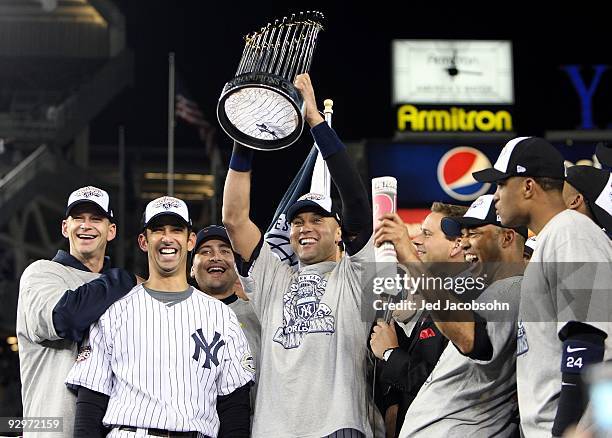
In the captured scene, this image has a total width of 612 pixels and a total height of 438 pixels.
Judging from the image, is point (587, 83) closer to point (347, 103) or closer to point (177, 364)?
point (347, 103)

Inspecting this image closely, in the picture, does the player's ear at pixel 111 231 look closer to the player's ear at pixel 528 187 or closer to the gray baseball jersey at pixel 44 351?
the gray baseball jersey at pixel 44 351

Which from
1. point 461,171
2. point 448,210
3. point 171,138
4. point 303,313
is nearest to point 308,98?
point 303,313

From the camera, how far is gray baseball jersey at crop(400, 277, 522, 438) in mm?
3227

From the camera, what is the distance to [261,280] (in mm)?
3777

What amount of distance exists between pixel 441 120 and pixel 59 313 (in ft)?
35.6

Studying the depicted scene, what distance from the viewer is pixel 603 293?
2.74 metres

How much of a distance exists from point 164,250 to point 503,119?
11.5 m

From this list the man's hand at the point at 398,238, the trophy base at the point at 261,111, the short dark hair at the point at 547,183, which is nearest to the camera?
the man's hand at the point at 398,238

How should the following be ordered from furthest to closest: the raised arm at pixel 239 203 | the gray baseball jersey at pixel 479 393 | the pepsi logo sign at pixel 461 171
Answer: the pepsi logo sign at pixel 461 171 < the raised arm at pixel 239 203 < the gray baseball jersey at pixel 479 393

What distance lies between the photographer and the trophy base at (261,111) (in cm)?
334

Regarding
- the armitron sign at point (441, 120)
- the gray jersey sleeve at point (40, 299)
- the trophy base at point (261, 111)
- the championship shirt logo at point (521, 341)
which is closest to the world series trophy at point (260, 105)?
the trophy base at point (261, 111)

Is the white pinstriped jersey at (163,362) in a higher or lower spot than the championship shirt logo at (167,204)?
lower

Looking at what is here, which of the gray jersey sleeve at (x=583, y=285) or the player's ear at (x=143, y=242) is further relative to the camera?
the player's ear at (x=143, y=242)

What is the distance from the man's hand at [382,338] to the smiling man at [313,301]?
0.06 meters
